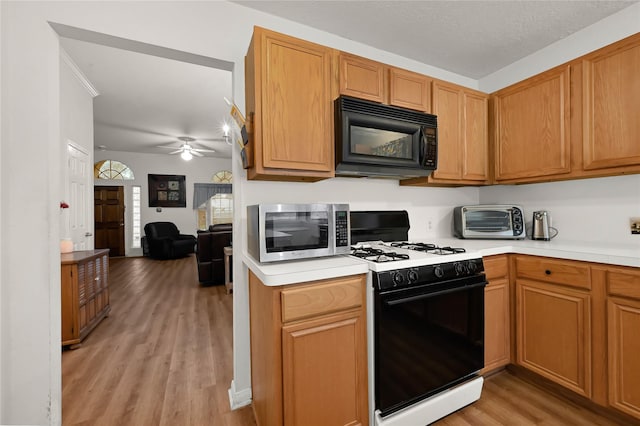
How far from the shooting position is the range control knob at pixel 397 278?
140 cm

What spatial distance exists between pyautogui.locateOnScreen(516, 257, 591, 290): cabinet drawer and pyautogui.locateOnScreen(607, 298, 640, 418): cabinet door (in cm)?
16

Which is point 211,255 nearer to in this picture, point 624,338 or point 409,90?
point 409,90

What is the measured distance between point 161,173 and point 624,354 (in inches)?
344

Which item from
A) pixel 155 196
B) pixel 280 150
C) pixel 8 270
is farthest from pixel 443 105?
pixel 155 196

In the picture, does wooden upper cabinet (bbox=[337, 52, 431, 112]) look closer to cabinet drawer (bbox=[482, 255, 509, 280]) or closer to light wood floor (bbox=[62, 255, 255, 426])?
cabinet drawer (bbox=[482, 255, 509, 280])

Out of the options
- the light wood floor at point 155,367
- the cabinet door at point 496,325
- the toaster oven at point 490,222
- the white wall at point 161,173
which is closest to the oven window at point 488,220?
the toaster oven at point 490,222

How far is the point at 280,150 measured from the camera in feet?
5.10

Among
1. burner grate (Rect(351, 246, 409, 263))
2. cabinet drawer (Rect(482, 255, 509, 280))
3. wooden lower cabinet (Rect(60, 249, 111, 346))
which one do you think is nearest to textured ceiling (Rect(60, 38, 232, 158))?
wooden lower cabinet (Rect(60, 249, 111, 346))

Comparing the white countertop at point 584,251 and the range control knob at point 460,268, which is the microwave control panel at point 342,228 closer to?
the range control knob at point 460,268

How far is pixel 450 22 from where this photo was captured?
6.48ft

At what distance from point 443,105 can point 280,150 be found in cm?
141

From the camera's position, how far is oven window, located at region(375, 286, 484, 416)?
1396mm

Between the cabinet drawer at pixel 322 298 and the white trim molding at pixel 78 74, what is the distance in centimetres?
337

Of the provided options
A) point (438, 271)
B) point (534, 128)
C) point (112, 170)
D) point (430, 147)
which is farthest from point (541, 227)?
point (112, 170)
